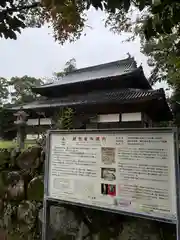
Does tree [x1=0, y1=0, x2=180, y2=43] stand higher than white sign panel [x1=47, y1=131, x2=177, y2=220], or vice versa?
tree [x1=0, y1=0, x2=180, y2=43]

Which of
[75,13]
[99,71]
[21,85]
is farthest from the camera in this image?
[21,85]

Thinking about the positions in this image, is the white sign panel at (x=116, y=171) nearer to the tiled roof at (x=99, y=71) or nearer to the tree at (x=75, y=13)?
the tree at (x=75, y=13)

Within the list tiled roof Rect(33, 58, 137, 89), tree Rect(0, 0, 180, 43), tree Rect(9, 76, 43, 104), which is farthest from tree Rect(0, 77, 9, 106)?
tree Rect(0, 0, 180, 43)

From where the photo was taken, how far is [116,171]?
7.72 feet

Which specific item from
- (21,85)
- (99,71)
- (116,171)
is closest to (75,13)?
(116,171)

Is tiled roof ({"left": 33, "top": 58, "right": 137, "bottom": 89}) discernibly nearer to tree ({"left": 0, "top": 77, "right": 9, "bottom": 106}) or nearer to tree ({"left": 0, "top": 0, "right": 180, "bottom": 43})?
tree ({"left": 0, "top": 0, "right": 180, "bottom": 43})

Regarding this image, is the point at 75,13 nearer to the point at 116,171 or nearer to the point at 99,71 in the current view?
the point at 116,171

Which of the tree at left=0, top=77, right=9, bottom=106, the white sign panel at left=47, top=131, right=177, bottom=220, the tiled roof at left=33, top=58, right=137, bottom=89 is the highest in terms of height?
the tree at left=0, top=77, right=9, bottom=106

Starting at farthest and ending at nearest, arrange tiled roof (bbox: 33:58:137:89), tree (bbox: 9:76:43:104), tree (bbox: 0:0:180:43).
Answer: tree (bbox: 9:76:43:104) < tiled roof (bbox: 33:58:137:89) < tree (bbox: 0:0:180:43)

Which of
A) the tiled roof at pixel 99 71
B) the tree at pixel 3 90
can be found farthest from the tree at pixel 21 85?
the tiled roof at pixel 99 71

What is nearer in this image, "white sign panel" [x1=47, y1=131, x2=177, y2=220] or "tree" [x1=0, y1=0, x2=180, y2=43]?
"tree" [x1=0, y1=0, x2=180, y2=43]

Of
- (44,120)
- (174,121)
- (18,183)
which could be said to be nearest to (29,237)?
(18,183)

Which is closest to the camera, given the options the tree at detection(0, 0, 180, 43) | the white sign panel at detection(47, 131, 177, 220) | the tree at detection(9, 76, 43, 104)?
the tree at detection(0, 0, 180, 43)

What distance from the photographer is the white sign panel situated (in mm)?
2098
